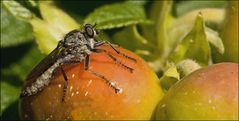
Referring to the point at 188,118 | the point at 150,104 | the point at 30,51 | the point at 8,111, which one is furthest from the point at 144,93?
the point at 30,51

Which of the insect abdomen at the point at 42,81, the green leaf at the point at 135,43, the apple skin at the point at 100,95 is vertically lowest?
the green leaf at the point at 135,43

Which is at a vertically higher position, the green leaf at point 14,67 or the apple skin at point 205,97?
the apple skin at point 205,97

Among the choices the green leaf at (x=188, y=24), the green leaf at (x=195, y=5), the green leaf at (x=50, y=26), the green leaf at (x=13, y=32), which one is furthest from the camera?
the green leaf at (x=195, y=5)

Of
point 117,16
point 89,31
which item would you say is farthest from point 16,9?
point 89,31

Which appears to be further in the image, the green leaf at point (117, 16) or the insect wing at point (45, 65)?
the green leaf at point (117, 16)

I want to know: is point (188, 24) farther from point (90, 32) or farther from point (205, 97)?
point (205, 97)

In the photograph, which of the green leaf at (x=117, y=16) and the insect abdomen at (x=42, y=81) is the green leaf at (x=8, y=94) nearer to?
the green leaf at (x=117, y=16)

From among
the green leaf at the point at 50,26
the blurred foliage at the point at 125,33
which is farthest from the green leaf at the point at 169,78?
the green leaf at the point at 50,26

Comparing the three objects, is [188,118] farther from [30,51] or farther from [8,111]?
[30,51]
